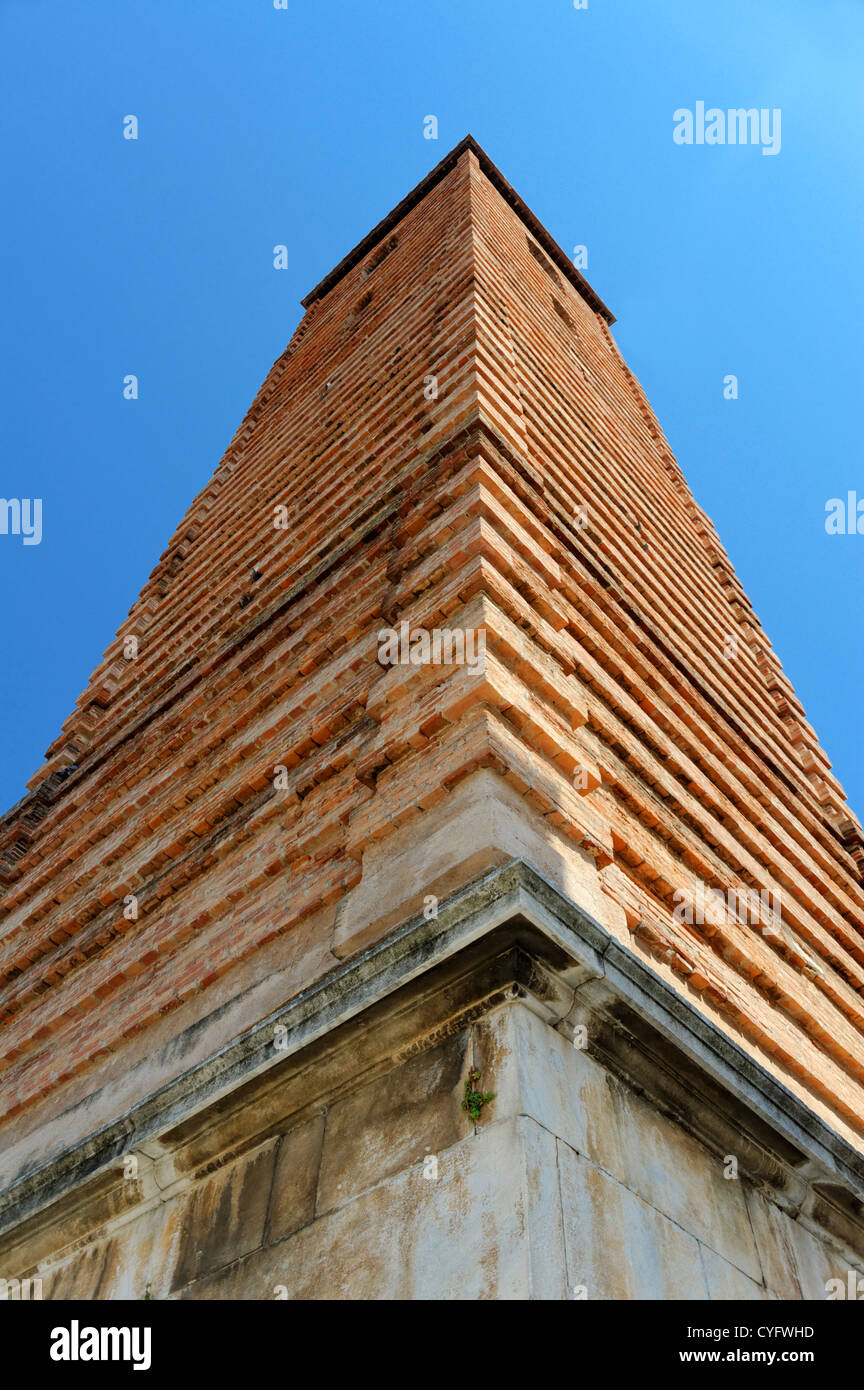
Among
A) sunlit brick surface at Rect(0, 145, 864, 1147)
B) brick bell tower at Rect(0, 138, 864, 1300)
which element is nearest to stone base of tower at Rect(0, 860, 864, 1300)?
brick bell tower at Rect(0, 138, 864, 1300)

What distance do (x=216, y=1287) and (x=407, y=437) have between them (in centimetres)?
439

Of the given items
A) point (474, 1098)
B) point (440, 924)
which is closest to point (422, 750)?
point (440, 924)

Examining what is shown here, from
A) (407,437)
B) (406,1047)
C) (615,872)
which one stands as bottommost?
(406,1047)

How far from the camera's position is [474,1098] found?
8.56ft

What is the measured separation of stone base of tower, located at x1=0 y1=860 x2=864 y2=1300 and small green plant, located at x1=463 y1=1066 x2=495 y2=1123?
2cm

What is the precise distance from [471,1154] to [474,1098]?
0.13 metres

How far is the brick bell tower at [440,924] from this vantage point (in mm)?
2707

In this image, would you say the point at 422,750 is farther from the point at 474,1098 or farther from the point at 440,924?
the point at 474,1098

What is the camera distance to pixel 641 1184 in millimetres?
2727

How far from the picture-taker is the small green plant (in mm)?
2582

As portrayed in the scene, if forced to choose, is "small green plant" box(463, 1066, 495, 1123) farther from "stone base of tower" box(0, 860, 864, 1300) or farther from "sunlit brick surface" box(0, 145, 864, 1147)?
"sunlit brick surface" box(0, 145, 864, 1147)

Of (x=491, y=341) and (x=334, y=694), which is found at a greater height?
(x=491, y=341)
